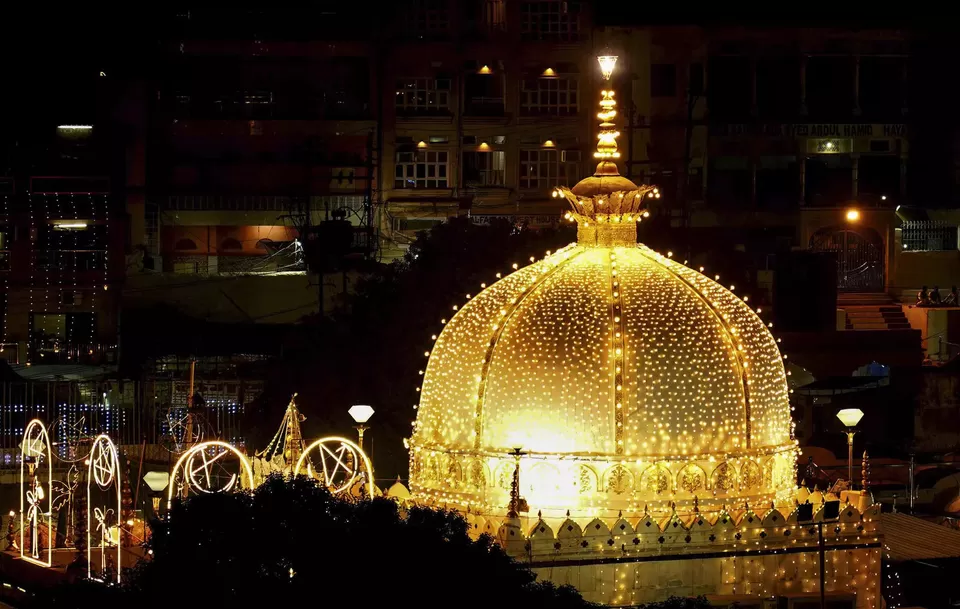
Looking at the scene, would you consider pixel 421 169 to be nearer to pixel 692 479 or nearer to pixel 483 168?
pixel 483 168

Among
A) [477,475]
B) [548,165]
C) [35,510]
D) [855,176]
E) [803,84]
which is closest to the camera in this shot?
[477,475]

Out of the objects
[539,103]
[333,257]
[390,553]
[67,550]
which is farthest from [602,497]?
[539,103]

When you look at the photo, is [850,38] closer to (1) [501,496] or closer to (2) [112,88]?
(2) [112,88]

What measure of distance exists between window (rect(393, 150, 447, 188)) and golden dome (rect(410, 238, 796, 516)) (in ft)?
84.7

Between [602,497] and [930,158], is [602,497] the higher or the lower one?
the lower one

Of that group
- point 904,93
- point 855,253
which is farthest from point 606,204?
point 904,93

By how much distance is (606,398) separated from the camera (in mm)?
29453

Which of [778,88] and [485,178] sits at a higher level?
[778,88]

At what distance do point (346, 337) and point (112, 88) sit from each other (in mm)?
13751

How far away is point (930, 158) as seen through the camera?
193 feet

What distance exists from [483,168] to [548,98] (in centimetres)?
202

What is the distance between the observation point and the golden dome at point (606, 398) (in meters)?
29.4

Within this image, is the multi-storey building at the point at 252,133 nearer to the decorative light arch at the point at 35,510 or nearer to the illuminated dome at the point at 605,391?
the decorative light arch at the point at 35,510

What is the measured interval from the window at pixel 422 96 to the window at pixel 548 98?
1642mm
